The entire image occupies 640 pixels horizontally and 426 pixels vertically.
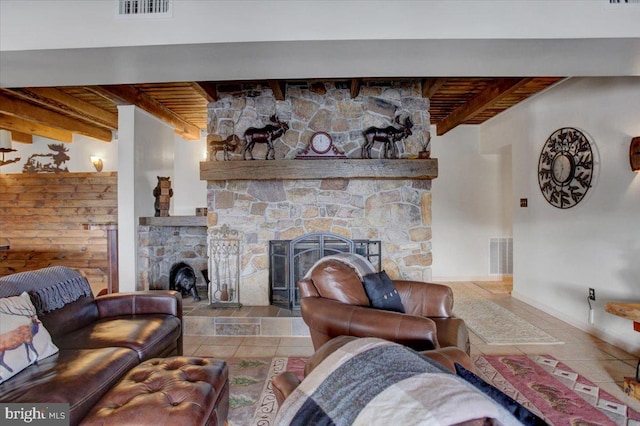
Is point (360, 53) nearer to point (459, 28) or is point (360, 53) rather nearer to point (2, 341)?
point (459, 28)

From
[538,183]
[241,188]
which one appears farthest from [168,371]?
[538,183]

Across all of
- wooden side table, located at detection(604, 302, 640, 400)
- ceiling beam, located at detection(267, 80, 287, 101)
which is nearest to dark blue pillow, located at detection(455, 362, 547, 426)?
wooden side table, located at detection(604, 302, 640, 400)

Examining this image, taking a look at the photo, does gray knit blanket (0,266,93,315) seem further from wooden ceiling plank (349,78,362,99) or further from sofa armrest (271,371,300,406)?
wooden ceiling plank (349,78,362,99)

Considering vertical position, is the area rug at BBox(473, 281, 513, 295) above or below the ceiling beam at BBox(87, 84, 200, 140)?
below

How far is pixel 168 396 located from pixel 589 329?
379cm

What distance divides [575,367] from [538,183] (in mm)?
2275

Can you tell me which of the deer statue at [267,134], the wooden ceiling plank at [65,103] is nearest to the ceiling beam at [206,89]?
the deer statue at [267,134]

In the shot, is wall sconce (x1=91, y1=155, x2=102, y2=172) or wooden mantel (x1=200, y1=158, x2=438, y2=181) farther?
wall sconce (x1=91, y1=155, x2=102, y2=172)

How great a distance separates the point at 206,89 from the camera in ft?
11.0

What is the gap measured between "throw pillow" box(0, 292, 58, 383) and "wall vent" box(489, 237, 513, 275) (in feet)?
18.5

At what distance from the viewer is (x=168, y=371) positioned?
1.57m

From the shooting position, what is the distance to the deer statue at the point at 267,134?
342 centimetres

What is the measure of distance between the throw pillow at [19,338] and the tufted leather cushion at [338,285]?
143 cm

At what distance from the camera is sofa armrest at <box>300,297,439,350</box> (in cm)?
159
